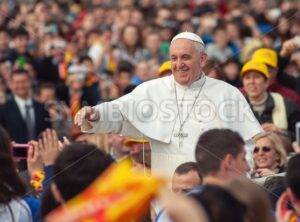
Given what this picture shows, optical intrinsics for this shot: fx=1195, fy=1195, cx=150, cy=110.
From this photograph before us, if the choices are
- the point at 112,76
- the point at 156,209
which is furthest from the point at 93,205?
the point at 112,76

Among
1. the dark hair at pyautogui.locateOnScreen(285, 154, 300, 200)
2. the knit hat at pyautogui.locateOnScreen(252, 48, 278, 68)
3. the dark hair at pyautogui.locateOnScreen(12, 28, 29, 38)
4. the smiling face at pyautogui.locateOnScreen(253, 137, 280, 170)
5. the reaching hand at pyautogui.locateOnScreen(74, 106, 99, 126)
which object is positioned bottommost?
the smiling face at pyautogui.locateOnScreen(253, 137, 280, 170)

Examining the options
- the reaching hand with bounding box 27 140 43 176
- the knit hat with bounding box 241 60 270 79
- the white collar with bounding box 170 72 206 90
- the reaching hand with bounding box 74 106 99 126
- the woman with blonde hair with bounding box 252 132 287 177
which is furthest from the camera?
the knit hat with bounding box 241 60 270 79

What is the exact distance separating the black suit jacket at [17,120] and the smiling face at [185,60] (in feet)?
15.8

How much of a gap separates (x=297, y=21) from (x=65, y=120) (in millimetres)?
4825

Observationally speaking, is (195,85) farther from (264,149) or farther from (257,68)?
(257,68)

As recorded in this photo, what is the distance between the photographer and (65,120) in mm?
13664

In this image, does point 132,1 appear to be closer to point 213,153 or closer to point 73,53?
point 73,53

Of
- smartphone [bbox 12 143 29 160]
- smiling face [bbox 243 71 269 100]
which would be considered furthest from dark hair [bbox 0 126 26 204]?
smiling face [bbox 243 71 269 100]

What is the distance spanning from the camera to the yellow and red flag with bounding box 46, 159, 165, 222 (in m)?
4.77

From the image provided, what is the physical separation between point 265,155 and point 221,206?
5.30 m

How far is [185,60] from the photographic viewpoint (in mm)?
9266

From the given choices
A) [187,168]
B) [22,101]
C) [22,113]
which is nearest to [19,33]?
[22,101]

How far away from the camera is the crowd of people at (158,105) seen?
19.5ft

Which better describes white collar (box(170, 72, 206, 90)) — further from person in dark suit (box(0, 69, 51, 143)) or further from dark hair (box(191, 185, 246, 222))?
person in dark suit (box(0, 69, 51, 143))
